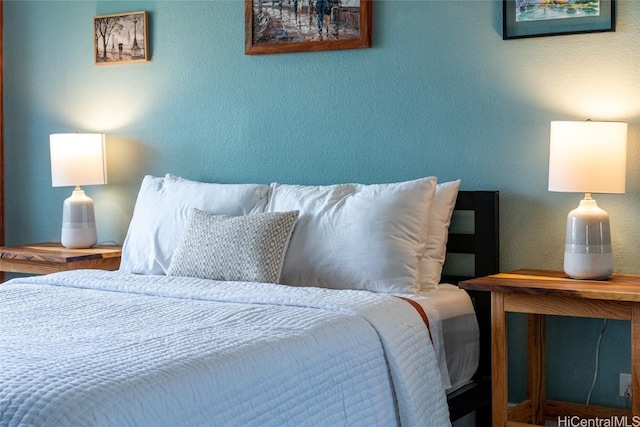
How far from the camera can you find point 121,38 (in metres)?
4.23

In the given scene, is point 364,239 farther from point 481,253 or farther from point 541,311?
point 541,311

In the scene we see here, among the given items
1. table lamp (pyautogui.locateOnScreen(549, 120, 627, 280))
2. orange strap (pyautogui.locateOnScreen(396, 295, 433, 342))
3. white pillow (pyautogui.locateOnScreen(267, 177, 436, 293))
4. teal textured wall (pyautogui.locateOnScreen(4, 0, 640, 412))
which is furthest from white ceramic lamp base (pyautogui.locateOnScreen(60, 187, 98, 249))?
table lamp (pyautogui.locateOnScreen(549, 120, 627, 280))

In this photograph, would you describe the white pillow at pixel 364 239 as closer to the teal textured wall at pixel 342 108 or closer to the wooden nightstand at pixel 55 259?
the teal textured wall at pixel 342 108

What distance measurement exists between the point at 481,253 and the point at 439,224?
195 millimetres

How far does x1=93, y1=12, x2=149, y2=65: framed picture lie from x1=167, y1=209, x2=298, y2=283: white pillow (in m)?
1.22

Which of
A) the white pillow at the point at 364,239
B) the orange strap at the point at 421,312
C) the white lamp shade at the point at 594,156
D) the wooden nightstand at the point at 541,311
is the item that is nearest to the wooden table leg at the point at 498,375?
the wooden nightstand at the point at 541,311

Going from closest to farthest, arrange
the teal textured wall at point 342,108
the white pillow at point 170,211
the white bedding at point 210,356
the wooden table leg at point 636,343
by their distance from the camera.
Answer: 1. the white bedding at point 210,356
2. the wooden table leg at point 636,343
3. the teal textured wall at point 342,108
4. the white pillow at point 170,211

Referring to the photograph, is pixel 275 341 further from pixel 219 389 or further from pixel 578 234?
pixel 578 234

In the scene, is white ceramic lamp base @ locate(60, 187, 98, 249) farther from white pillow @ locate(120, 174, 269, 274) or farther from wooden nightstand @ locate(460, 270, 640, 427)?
wooden nightstand @ locate(460, 270, 640, 427)

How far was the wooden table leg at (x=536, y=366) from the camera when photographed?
10.6 feet

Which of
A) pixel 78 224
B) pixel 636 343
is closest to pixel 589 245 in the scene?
pixel 636 343

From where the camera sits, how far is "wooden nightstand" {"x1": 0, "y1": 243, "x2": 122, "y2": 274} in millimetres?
3820

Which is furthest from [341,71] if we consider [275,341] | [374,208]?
[275,341]

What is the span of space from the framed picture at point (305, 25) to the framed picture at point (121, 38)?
1.91ft
